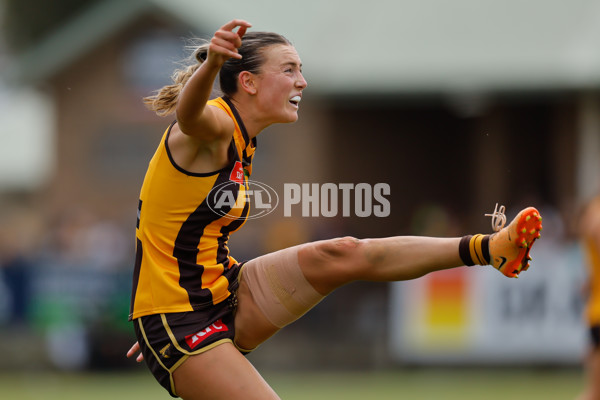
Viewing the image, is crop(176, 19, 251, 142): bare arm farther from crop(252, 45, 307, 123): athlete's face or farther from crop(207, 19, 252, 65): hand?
crop(252, 45, 307, 123): athlete's face

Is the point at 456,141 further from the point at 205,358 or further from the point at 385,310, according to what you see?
the point at 205,358

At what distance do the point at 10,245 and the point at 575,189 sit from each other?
8.01 metres

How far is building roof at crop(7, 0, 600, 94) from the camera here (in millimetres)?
14875

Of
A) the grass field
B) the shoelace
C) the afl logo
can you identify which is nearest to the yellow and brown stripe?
the shoelace

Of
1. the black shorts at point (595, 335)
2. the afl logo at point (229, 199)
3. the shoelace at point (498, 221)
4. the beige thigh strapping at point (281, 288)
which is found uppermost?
the afl logo at point (229, 199)

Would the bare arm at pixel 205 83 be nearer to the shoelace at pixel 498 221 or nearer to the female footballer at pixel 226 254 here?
the female footballer at pixel 226 254

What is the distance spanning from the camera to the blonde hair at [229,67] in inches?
178

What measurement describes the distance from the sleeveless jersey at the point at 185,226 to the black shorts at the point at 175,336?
0.04m

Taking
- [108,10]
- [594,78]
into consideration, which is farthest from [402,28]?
[108,10]

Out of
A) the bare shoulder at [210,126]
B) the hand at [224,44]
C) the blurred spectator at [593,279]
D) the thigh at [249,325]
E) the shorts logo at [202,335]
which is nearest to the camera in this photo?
the hand at [224,44]

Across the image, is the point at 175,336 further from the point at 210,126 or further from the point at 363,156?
the point at 363,156

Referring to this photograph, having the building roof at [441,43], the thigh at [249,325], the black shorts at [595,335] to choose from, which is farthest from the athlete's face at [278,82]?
the building roof at [441,43]

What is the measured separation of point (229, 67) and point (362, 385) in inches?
276

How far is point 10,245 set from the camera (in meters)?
13.0
